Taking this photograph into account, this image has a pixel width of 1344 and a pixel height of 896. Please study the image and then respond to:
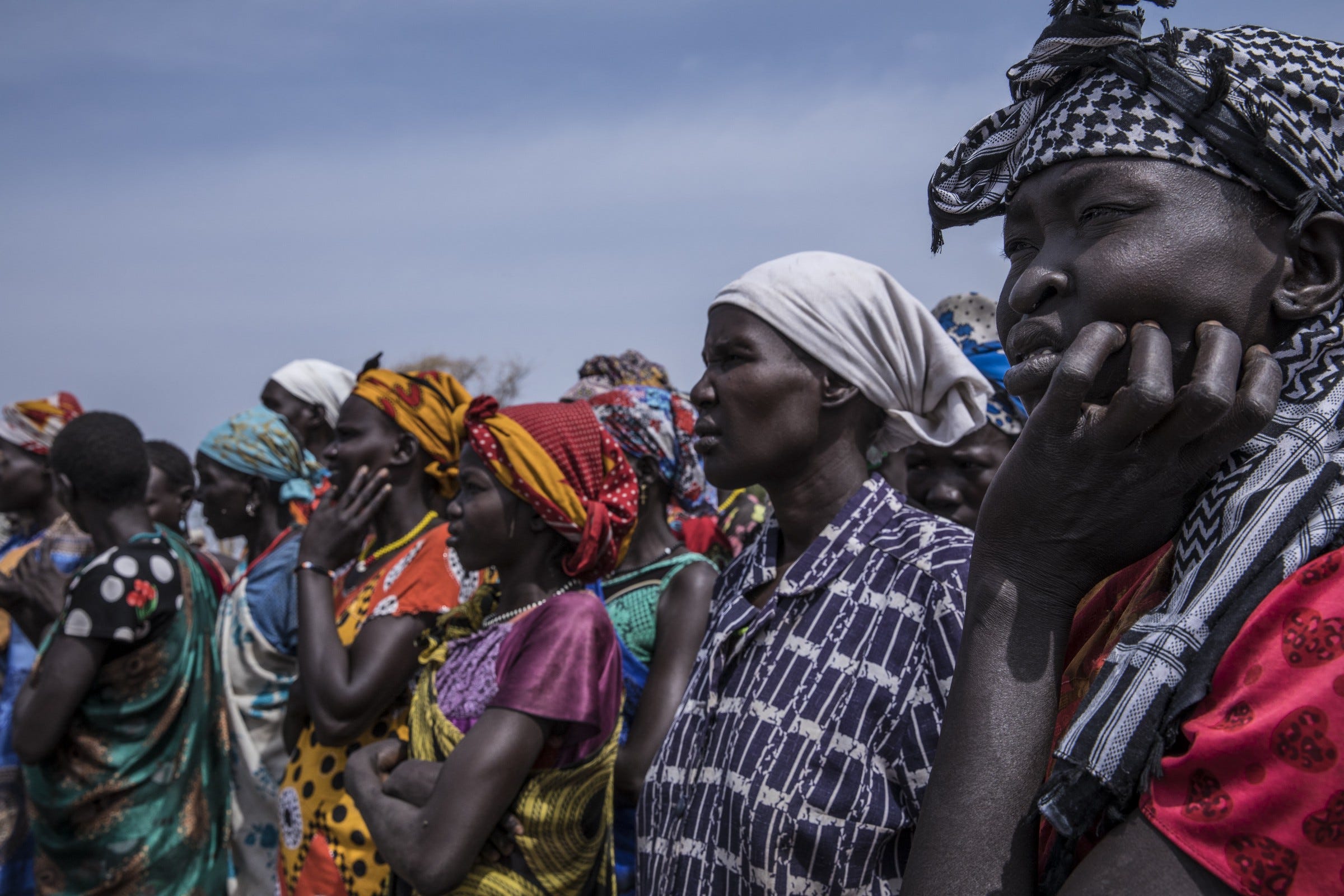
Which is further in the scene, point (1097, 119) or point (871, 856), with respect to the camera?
point (871, 856)

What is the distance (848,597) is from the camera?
Answer: 246 centimetres

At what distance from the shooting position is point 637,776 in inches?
151

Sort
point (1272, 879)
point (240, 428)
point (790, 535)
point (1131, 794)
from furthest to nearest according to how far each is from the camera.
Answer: point (240, 428), point (790, 535), point (1131, 794), point (1272, 879)

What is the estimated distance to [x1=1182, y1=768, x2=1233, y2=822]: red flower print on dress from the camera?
1.09 metres

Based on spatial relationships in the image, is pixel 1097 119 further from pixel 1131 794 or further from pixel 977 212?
pixel 1131 794

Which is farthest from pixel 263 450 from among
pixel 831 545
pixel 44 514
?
pixel 831 545

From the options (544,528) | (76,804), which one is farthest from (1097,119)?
(76,804)

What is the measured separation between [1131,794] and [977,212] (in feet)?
3.18

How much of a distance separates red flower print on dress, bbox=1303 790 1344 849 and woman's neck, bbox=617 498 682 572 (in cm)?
373

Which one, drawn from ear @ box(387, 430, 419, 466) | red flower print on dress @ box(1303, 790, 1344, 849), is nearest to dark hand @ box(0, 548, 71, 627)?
ear @ box(387, 430, 419, 466)

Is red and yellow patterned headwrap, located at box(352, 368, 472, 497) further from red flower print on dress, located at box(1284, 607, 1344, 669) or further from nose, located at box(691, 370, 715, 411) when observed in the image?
red flower print on dress, located at box(1284, 607, 1344, 669)

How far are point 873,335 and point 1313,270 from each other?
1.62m

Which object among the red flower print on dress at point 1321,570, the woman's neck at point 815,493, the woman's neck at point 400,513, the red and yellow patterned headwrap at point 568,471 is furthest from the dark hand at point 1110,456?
the woman's neck at point 400,513

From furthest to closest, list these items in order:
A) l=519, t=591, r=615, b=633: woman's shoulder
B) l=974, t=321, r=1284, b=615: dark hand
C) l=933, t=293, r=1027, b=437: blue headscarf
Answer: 1. l=933, t=293, r=1027, b=437: blue headscarf
2. l=519, t=591, r=615, b=633: woman's shoulder
3. l=974, t=321, r=1284, b=615: dark hand
